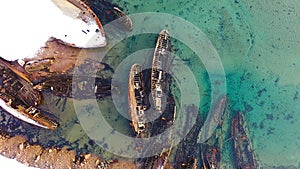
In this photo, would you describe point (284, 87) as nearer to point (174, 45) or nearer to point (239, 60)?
point (239, 60)

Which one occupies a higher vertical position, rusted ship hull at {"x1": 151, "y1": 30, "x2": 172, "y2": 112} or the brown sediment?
rusted ship hull at {"x1": 151, "y1": 30, "x2": 172, "y2": 112}

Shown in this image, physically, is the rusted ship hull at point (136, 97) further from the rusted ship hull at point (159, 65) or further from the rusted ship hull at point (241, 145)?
the rusted ship hull at point (241, 145)

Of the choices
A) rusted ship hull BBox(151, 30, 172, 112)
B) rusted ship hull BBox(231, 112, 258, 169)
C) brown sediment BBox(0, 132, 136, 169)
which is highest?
rusted ship hull BBox(151, 30, 172, 112)

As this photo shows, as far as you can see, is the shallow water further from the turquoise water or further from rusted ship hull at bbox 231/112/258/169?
rusted ship hull at bbox 231/112/258/169

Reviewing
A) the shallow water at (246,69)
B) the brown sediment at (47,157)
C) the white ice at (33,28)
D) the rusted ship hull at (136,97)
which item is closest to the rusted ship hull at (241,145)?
the shallow water at (246,69)

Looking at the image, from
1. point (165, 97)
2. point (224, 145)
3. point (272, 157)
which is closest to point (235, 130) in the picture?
point (224, 145)

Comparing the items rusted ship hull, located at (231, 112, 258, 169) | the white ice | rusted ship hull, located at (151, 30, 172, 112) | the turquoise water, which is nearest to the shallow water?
the turquoise water
